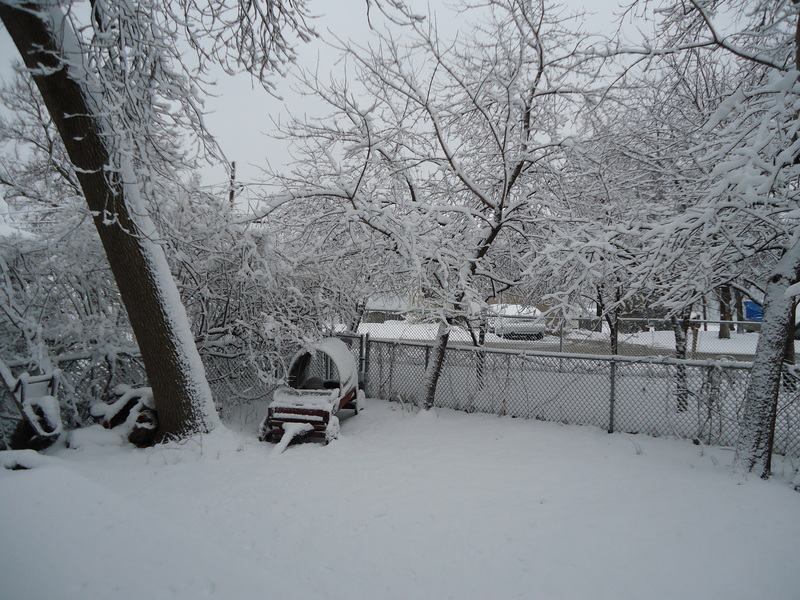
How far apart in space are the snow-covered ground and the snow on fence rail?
43 cm

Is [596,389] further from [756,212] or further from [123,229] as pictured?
Answer: [123,229]

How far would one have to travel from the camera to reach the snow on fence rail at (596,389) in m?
6.10

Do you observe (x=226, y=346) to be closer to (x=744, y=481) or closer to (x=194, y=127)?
(x=194, y=127)

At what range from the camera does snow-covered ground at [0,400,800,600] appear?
8.55ft

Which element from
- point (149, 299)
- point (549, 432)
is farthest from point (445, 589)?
point (149, 299)

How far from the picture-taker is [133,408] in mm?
6195

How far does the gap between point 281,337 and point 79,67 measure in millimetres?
4252

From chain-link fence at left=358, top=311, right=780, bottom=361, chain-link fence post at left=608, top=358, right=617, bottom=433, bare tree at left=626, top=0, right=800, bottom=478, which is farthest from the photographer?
chain-link fence at left=358, top=311, right=780, bottom=361

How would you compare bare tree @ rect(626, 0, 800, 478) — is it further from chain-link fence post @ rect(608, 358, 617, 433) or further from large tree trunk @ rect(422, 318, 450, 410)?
large tree trunk @ rect(422, 318, 450, 410)

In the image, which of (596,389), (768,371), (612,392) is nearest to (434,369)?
(596,389)

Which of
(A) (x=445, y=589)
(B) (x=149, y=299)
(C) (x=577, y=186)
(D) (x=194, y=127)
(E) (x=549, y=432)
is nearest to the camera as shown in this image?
(A) (x=445, y=589)

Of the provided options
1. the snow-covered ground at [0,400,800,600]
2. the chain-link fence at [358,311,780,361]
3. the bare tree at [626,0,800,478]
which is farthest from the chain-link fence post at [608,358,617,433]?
the chain-link fence at [358,311,780,361]

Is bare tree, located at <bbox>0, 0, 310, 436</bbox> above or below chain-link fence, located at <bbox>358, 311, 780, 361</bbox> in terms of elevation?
above

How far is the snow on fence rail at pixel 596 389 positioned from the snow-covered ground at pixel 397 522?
1.41ft
